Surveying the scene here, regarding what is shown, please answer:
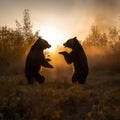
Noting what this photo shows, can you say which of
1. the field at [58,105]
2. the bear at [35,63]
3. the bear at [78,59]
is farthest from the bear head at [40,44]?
the field at [58,105]

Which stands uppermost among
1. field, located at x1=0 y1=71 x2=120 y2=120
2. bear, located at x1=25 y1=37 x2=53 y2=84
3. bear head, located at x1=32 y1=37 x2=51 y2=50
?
bear head, located at x1=32 y1=37 x2=51 y2=50

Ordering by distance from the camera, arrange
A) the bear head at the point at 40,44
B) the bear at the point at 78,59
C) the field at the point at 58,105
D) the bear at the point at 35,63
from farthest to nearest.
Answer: the bear head at the point at 40,44
the bear at the point at 35,63
the bear at the point at 78,59
the field at the point at 58,105

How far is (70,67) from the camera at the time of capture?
31000 mm

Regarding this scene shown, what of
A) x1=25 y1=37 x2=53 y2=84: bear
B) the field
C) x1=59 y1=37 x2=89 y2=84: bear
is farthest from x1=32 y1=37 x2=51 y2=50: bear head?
the field

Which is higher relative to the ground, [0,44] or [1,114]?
[0,44]

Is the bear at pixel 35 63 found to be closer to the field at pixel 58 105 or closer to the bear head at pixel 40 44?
the bear head at pixel 40 44

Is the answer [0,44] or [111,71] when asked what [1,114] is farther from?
[0,44]

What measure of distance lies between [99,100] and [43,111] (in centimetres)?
269

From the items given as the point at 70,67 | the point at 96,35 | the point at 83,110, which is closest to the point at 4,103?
the point at 83,110

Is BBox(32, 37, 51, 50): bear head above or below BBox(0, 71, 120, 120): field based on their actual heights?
above

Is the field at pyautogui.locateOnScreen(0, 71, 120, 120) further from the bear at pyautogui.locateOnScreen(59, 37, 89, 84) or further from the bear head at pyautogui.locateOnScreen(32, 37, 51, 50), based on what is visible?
the bear head at pyautogui.locateOnScreen(32, 37, 51, 50)

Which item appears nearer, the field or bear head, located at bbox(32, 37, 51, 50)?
the field

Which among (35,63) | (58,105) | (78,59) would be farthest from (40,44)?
(58,105)

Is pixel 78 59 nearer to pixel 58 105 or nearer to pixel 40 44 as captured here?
pixel 40 44
